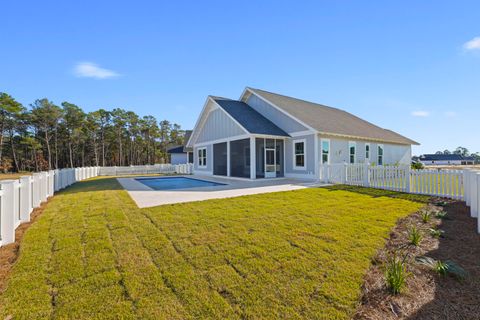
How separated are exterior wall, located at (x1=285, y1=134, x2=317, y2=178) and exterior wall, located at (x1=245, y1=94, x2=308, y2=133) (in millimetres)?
707

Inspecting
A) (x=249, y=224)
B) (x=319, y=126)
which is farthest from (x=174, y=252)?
(x=319, y=126)

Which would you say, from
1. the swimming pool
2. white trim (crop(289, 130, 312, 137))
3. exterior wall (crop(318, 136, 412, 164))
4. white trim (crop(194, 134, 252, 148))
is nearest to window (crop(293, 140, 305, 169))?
white trim (crop(289, 130, 312, 137))

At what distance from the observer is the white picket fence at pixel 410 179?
6.76 meters

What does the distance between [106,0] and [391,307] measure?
13.6 m

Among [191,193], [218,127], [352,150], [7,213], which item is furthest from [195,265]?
[352,150]

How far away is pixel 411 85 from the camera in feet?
51.3

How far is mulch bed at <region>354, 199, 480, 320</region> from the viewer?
7.59 ft

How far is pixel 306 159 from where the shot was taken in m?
13.9

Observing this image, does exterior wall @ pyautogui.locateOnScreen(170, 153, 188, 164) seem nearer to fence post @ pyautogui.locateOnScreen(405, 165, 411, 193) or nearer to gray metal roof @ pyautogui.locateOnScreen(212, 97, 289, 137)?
gray metal roof @ pyautogui.locateOnScreen(212, 97, 289, 137)

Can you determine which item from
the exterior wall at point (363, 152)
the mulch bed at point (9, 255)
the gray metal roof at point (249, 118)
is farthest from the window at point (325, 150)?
the mulch bed at point (9, 255)

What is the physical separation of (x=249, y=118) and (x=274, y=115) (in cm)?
189

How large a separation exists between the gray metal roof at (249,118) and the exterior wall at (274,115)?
0.27 m

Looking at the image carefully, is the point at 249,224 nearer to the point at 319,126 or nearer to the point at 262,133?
the point at 262,133

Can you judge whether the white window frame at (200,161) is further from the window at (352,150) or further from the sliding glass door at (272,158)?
the window at (352,150)
